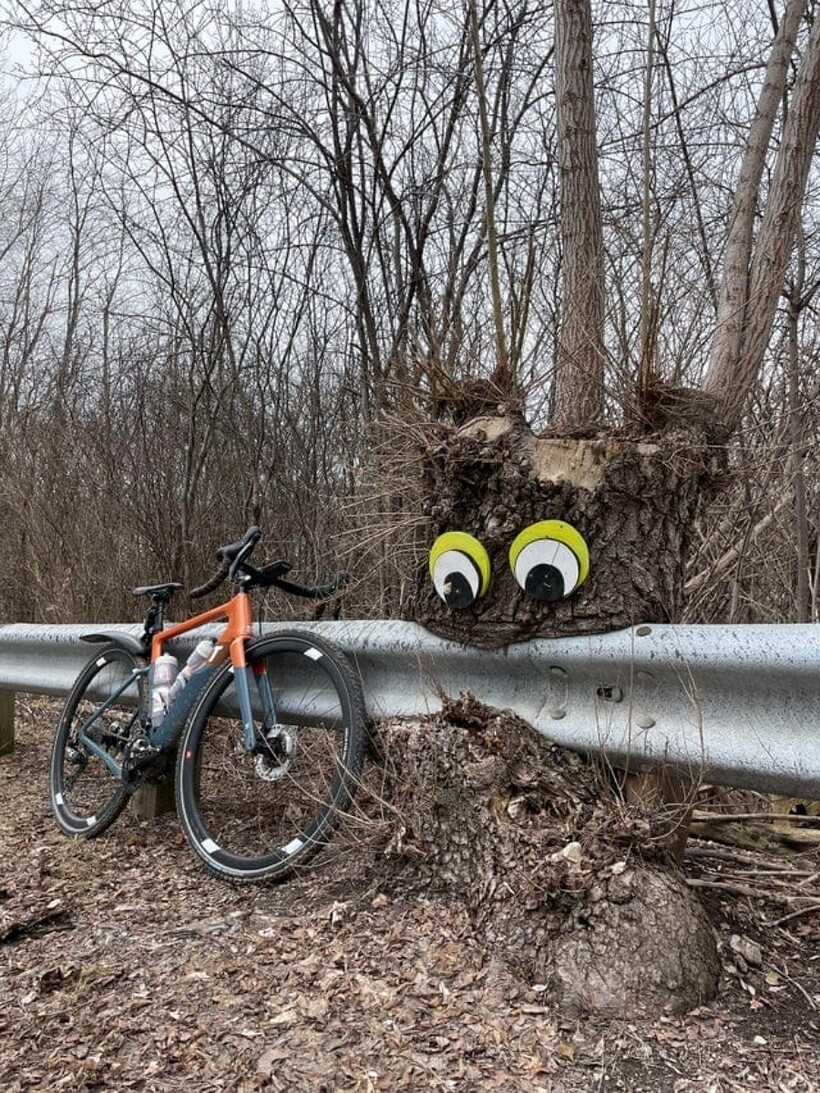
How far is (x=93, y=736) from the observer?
13.0 ft

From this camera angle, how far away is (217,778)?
12.4 ft

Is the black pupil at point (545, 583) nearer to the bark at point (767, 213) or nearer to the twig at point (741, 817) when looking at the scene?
the twig at point (741, 817)

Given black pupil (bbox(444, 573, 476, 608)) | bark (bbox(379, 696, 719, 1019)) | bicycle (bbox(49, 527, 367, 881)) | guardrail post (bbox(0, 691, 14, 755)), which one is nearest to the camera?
bark (bbox(379, 696, 719, 1019))

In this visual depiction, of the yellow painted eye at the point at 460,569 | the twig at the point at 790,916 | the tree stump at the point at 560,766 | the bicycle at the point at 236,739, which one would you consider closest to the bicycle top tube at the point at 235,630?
the bicycle at the point at 236,739

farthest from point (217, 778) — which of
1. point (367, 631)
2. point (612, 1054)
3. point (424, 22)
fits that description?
point (424, 22)

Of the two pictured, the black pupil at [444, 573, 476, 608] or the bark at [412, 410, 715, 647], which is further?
the black pupil at [444, 573, 476, 608]

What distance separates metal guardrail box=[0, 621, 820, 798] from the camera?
84.1 inches

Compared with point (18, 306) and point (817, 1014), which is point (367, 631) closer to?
point (817, 1014)

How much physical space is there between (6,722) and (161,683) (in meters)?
1.76

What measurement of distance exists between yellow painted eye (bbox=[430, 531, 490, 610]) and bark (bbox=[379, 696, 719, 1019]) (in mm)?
318

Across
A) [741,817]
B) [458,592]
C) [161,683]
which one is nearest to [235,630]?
[161,683]

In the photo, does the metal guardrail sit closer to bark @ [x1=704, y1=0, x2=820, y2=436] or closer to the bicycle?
the bicycle

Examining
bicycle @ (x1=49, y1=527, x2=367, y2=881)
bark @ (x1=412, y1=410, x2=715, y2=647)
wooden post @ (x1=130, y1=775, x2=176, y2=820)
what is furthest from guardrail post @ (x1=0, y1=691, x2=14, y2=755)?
bark @ (x1=412, y1=410, x2=715, y2=647)

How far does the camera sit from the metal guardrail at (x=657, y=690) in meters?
2.14
